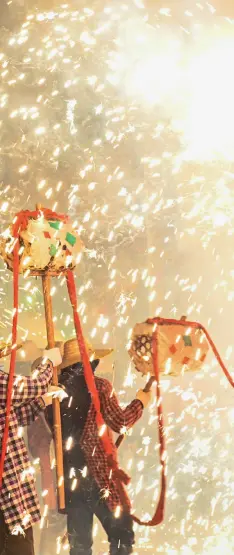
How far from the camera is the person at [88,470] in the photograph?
3268 millimetres

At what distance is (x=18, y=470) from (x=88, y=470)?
789mm

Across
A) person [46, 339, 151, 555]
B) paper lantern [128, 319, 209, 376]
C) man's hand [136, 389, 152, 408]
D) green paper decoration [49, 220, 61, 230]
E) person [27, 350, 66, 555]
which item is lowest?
person [27, 350, 66, 555]

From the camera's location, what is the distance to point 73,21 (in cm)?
828

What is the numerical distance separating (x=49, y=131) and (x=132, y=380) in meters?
4.62

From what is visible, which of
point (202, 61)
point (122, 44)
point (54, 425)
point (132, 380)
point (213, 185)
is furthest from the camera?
point (132, 380)

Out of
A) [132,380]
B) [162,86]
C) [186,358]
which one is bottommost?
[132,380]

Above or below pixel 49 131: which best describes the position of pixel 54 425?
below

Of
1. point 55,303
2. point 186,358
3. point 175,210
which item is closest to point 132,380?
point 55,303

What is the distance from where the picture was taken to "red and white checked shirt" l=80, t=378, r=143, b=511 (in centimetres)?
328

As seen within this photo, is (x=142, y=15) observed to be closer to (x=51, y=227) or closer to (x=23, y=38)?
(x=23, y=38)

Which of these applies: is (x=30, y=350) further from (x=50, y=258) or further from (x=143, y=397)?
(x=50, y=258)

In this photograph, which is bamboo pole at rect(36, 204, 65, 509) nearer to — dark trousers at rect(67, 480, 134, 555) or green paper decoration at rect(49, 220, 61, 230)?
dark trousers at rect(67, 480, 134, 555)

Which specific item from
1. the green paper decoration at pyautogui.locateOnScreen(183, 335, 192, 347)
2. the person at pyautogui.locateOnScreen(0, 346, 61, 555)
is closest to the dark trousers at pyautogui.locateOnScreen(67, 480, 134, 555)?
the person at pyautogui.locateOnScreen(0, 346, 61, 555)

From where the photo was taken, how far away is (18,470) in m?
2.62
